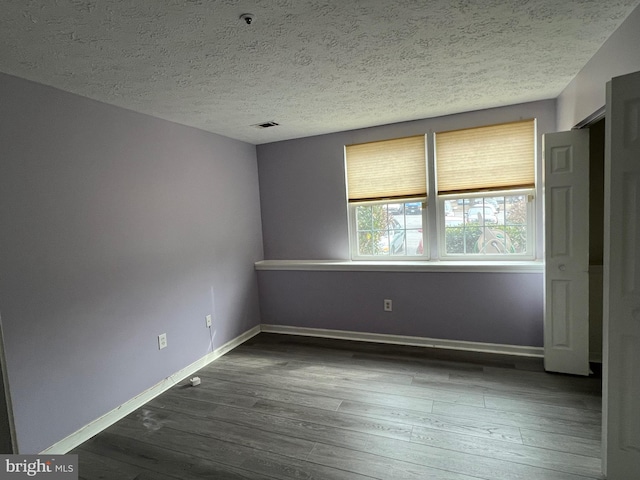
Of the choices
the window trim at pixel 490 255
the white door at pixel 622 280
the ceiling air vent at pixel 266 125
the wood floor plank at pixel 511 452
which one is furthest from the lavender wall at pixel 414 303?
the ceiling air vent at pixel 266 125

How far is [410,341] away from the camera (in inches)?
138

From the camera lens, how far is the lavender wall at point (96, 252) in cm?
193

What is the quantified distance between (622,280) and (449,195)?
198 centimetres

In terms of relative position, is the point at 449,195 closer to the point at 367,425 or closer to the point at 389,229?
the point at 389,229

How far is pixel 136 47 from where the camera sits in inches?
67.3

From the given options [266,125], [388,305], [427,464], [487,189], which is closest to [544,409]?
[427,464]

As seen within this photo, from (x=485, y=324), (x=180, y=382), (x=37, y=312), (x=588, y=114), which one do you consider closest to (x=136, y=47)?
(x=37, y=312)

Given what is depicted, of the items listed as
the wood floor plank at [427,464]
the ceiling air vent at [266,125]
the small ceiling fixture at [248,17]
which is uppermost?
the ceiling air vent at [266,125]

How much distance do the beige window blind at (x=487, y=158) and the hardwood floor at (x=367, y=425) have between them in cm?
169

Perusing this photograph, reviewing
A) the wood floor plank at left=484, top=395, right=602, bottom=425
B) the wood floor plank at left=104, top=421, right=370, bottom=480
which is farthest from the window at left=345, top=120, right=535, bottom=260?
the wood floor plank at left=104, top=421, right=370, bottom=480

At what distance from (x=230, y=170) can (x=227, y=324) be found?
5.67 feet

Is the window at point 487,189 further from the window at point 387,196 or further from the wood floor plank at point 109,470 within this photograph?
the wood floor plank at point 109,470

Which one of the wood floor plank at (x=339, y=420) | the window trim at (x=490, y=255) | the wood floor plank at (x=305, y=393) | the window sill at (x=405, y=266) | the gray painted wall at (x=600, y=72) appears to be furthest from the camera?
the window trim at (x=490, y=255)

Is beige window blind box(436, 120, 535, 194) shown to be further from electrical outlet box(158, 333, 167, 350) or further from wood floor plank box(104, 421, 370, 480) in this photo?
electrical outlet box(158, 333, 167, 350)
